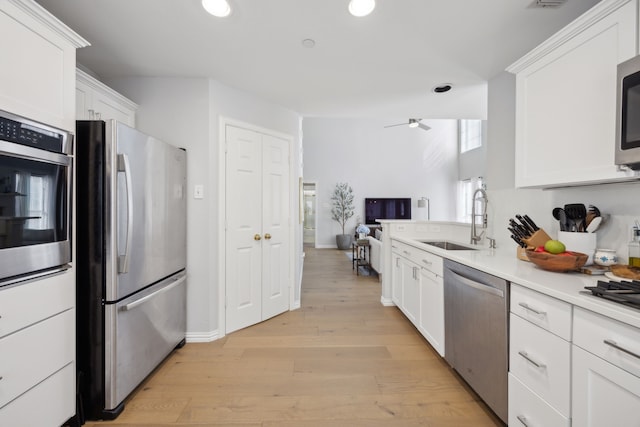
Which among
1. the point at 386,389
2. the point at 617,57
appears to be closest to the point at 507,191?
the point at 617,57

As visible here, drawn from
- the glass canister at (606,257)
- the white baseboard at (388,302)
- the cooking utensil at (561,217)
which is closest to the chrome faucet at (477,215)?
the cooking utensil at (561,217)

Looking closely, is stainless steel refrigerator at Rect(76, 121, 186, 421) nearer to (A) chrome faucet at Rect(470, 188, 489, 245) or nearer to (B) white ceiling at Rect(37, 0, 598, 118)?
(B) white ceiling at Rect(37, 0, 598, 118)

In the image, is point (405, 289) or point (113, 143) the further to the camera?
point (405, 289)

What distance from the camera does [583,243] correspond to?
4.98 ft

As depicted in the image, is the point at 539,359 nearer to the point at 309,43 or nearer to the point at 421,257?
the point at 421,257

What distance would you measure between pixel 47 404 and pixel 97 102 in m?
1.93

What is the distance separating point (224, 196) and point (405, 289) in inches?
83.3

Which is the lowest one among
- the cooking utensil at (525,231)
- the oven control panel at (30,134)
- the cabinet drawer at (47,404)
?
the cabinet drawer at (47,404)

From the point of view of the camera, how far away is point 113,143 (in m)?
1.57

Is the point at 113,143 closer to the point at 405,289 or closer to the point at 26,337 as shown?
the point at 26,337

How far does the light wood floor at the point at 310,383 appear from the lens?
1.58 metres

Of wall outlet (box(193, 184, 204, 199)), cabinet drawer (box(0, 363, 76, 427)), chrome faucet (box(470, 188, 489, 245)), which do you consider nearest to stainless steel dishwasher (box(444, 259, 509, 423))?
chrome faucet (box(470, 188, 489, 245))

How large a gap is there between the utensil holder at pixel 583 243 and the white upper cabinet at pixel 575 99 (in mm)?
322

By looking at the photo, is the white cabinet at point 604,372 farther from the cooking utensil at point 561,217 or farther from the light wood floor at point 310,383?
the cooking utensil at point 561,217
